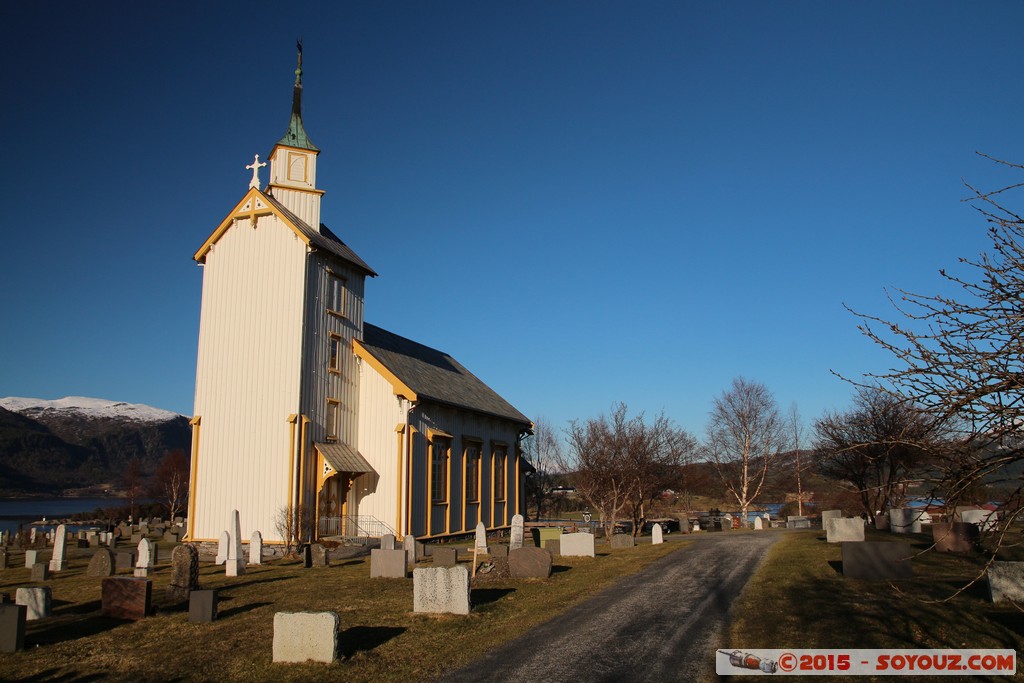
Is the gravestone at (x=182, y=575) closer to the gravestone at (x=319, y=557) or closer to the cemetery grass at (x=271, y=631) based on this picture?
the cemetery grass at (x=271, y=631)

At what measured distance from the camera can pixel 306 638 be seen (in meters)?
10.2

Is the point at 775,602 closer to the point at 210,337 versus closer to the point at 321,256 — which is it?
the point at 321,256

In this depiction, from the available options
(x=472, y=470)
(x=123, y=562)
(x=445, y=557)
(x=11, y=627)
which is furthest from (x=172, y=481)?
(x=11, y=627)

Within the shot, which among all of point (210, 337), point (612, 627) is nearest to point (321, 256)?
point (210, 337)

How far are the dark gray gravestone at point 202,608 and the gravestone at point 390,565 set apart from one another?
550 cm

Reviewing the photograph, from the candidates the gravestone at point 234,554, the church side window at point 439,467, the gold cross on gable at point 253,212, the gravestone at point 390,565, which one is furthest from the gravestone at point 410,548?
the gold cross on gable at point 253,212

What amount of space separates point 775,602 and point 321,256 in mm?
19158

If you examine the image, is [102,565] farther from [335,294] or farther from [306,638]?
[306,638]

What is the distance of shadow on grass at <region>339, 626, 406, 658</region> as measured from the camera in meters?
10.8

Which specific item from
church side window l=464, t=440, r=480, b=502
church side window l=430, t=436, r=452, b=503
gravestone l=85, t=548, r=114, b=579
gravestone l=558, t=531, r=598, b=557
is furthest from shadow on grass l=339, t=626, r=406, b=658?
church side window l=464, t=440, r=480, b=502

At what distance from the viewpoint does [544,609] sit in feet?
44.5

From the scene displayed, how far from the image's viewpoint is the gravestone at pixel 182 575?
14.9m

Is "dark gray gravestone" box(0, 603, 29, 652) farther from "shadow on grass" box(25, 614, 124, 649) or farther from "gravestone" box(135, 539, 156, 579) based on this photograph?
"gravestone" box(135, 539, 156, 579)

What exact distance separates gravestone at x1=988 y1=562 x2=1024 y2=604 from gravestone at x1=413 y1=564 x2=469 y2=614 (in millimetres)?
8861
